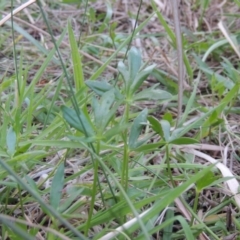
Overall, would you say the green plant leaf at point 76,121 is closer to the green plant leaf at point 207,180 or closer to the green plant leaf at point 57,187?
the green plant leaf at point 57,187

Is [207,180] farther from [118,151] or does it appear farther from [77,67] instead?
[77,67]

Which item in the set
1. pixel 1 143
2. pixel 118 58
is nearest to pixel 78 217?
pixel 1 143

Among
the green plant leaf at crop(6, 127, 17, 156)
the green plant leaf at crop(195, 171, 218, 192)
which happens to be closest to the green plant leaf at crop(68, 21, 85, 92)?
the green plant leaf at crop(6, 127, 17, 156)

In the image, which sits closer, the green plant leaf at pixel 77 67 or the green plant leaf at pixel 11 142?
the green plant leaf at pixel 11 142

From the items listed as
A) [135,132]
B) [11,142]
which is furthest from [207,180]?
[11,142]

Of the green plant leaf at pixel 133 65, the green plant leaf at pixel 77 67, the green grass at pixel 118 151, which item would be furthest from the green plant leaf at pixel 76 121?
the green plant leaf at pixel 77 67

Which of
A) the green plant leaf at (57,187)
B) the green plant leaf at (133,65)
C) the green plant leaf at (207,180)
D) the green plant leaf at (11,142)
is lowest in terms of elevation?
the green plant leaf at (207,180)

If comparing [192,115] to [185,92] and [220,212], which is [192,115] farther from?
[220,212]
